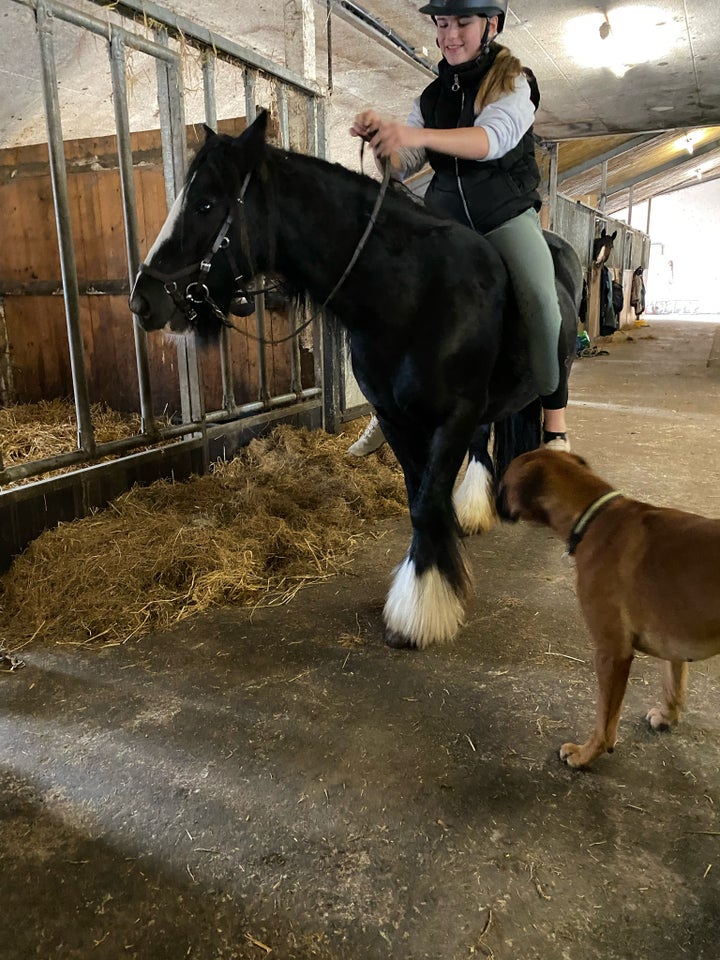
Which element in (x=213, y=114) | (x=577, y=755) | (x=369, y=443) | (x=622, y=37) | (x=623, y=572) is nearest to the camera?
(x=623, y=572)

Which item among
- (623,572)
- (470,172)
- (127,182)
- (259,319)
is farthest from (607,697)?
(259,319)

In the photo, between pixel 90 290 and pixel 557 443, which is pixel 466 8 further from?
pixel 90 290

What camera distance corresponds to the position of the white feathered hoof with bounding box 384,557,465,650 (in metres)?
2.29

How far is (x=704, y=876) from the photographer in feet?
4.46

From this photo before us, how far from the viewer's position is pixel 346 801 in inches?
62.4

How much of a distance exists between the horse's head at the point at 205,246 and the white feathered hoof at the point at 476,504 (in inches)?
65.9

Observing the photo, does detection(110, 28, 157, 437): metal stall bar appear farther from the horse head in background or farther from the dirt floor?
the horse head in background

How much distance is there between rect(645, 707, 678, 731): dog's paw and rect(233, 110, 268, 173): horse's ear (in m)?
2.08

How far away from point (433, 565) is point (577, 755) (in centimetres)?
85

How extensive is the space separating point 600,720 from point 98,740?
4.38ft

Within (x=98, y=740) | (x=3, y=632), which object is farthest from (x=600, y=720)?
(x=3, y=632)

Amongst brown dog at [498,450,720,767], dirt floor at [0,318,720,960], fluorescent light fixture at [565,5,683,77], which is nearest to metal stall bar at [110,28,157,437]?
dirt floor at [0,318,720,960]

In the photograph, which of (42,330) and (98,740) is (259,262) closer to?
(98,740)

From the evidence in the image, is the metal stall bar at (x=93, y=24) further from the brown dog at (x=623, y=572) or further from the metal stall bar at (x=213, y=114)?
the brown dog at (x=623, y=572)
